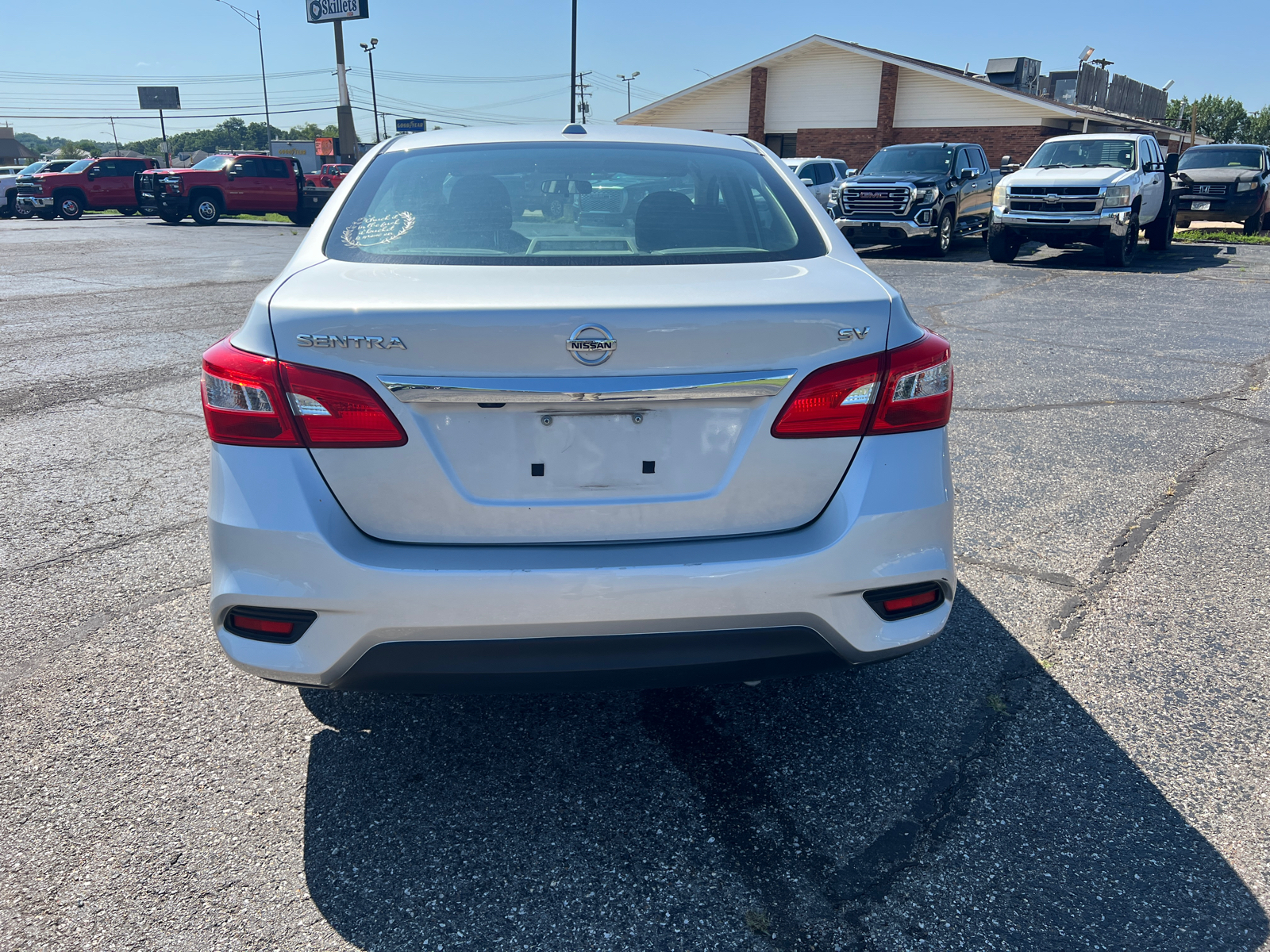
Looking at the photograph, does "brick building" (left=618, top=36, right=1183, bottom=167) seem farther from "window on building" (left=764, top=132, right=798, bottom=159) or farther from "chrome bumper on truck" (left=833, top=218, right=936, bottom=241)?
"chrome bumper on truck" (left=833, top=218, right=936, bottom=241)

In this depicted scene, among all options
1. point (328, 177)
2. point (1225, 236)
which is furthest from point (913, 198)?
point (328, 177)

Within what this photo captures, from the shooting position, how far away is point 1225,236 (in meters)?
21.4

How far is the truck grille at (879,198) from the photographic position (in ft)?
55.7

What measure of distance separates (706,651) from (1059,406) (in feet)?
17.4

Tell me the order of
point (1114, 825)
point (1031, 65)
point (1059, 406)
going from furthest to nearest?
1. point (1031, 65)
2. point (1059, 406)
3. point (1114, 825)

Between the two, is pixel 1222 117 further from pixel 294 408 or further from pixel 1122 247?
pixel 294 408

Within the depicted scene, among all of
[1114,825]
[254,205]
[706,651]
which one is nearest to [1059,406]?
[1114,825]

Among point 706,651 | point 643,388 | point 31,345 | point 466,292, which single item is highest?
point 466,292

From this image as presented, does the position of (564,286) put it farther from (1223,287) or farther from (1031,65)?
(1031,65)

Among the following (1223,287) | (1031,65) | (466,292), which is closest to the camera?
(466,292)

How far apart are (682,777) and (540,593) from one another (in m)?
0.84

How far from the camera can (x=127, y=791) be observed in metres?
2.55

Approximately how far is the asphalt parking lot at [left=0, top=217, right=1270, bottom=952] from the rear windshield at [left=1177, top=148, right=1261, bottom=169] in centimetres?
1967

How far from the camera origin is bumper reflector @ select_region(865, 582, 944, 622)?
2.28 meters
